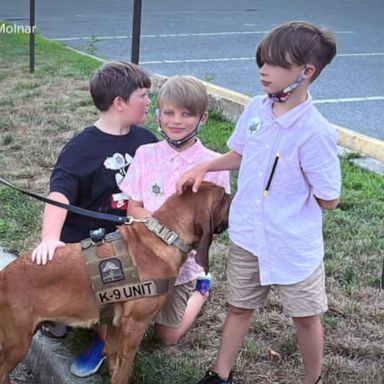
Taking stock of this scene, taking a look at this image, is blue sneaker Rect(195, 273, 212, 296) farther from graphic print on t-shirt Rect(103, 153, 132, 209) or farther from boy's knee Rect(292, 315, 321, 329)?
boy's knee Rect(292, 315, 321, 329)

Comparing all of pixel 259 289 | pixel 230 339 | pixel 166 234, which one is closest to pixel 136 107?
pixel 166 234

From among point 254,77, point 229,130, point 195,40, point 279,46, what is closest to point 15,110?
point 229,130

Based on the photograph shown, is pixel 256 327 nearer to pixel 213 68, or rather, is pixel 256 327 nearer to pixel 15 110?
pixel 15 110

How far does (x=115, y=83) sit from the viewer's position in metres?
3.33

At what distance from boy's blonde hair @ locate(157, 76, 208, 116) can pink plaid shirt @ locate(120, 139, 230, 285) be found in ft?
0.59

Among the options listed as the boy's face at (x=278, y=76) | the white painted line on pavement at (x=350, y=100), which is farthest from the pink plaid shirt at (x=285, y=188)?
the white painted line on pavement at (x=350, y=100)

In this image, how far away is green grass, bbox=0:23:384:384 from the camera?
3.29 metres

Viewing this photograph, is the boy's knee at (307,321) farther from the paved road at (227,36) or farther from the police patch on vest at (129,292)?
the paved road at (227,36)

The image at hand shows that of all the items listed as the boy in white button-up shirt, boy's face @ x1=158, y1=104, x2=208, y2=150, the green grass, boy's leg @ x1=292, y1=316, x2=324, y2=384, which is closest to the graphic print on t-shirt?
boy's face @ x1=158, y1=104, x2=208, y2=150

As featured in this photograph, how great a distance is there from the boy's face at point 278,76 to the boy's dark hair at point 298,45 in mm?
15

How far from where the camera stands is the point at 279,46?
265 cm

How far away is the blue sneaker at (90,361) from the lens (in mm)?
3293

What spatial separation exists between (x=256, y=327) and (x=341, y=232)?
4.06 feet

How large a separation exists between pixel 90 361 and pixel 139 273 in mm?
701
